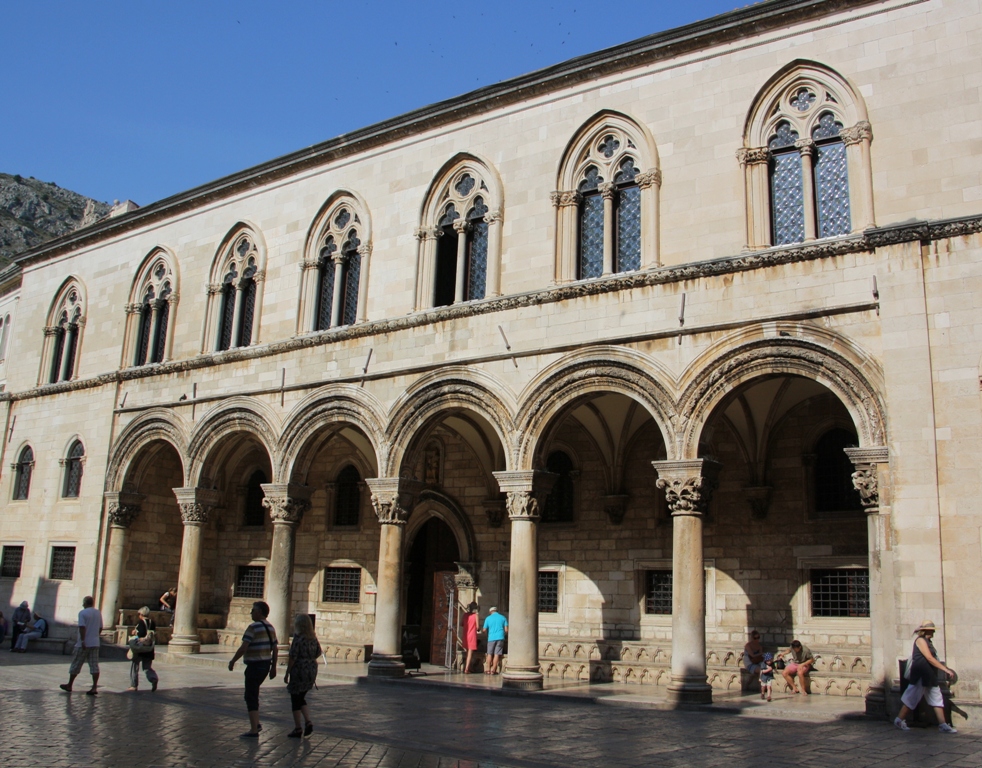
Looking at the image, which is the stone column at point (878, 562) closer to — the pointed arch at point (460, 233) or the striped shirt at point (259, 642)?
the pointed arch at point (460, 233)

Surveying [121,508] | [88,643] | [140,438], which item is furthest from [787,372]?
[121,508]

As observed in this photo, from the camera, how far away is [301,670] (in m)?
10.2

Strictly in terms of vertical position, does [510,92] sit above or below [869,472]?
above

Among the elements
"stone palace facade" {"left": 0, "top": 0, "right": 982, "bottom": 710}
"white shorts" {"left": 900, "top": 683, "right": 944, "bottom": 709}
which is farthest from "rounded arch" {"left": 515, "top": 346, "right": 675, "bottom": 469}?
"white shorts" {"left": 900, "top": 683, "right": 944, "bottom": 709}

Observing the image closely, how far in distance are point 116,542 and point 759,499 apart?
14.8 metres

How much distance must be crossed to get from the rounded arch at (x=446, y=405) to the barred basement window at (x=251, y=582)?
23.6ft

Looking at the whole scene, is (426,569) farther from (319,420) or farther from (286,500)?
(319,420)

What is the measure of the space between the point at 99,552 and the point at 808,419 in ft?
53.7

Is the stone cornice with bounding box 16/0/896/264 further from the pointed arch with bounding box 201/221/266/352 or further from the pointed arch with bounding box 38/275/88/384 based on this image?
the pointed arch with bounding box 38/275/88/384

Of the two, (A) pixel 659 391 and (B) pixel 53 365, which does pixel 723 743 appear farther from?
(B) pixel 53 365

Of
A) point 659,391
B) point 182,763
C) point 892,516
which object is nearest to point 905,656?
point 892,516

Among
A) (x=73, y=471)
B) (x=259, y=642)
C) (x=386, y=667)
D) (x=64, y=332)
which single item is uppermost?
(x=64, y=332)

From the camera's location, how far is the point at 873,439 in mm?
13102

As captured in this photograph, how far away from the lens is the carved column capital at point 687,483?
47.4ft
